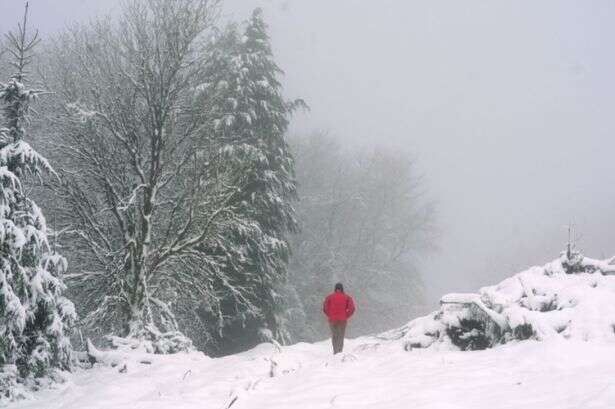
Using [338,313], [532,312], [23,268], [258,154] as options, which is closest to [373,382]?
[532,312]

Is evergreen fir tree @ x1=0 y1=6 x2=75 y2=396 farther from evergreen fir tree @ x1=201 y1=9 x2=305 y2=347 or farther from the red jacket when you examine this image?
evergreen fir tree @ x1=201 y1=9 x2=305 y2=347

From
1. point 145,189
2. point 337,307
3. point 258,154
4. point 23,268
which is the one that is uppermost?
point 258,154

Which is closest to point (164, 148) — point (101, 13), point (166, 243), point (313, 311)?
point (166, 243)

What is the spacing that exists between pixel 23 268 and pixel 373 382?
5.72 meters

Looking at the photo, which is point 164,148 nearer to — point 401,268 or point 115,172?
point 115,172

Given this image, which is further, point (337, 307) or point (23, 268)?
point (337, 307)

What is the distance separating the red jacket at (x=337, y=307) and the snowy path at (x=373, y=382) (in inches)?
52.3

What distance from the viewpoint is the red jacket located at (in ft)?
39.2

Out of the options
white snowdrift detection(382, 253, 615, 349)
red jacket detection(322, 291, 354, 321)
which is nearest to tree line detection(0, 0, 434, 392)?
red jacket detection(322, 291, 354, 321)

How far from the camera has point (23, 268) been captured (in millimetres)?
8852

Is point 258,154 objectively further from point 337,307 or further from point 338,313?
point 338,313

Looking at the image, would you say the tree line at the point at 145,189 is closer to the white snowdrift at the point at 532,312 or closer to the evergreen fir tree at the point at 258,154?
the evergreen fir tree at the point at 258,154

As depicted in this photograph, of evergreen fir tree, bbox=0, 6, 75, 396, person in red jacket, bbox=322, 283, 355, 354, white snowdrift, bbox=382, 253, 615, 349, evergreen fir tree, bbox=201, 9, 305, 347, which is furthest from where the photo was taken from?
evergreen fir tree, bbox=201, 9, 305, 347

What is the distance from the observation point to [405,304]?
119 ft
